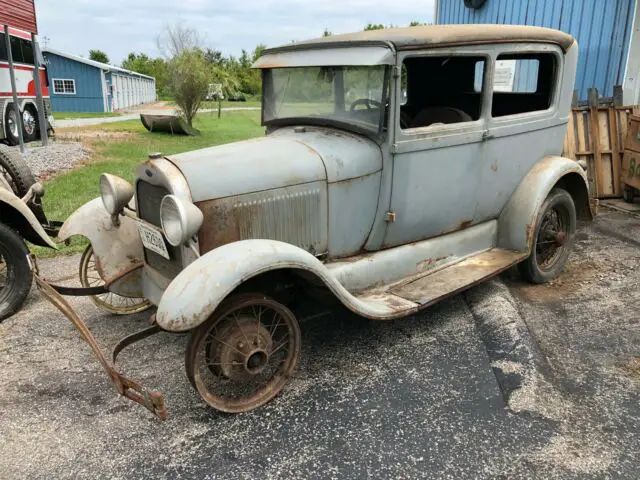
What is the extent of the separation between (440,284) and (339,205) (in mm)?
919

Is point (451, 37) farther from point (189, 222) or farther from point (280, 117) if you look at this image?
point (189, 222)

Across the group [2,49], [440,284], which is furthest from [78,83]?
[440,284]

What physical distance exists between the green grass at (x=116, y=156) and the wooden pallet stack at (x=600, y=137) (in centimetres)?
541

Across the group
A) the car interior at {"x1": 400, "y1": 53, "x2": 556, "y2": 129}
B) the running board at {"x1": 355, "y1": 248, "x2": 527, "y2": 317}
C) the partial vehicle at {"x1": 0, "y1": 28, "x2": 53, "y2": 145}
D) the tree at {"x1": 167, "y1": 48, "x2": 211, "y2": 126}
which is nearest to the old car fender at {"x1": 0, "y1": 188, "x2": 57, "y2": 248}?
the running board at {"x1": 355, "y1": 248, "x2": 527, "y2": 317}

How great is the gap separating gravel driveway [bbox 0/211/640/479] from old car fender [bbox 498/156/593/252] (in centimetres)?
47

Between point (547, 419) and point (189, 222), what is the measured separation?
2.12m

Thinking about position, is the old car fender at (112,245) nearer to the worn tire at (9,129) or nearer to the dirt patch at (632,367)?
the dirt patch at (632,367)

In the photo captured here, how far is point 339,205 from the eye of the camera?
11.4 ft

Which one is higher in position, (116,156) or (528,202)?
(528,202)

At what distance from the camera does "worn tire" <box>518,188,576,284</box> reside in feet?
14.5

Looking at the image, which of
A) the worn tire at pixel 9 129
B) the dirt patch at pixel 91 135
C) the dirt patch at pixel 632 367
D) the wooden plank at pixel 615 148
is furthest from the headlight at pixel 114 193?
the dirt patch at pixel 91 135

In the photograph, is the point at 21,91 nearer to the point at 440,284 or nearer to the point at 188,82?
the point at 188,82

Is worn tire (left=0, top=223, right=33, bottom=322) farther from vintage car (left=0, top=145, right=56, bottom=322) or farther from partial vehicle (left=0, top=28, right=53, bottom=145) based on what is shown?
partial vehicle (left=0, top=28, right=53, bottom=145)

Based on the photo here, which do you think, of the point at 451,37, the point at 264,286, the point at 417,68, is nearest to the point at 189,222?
the point at 264,286
